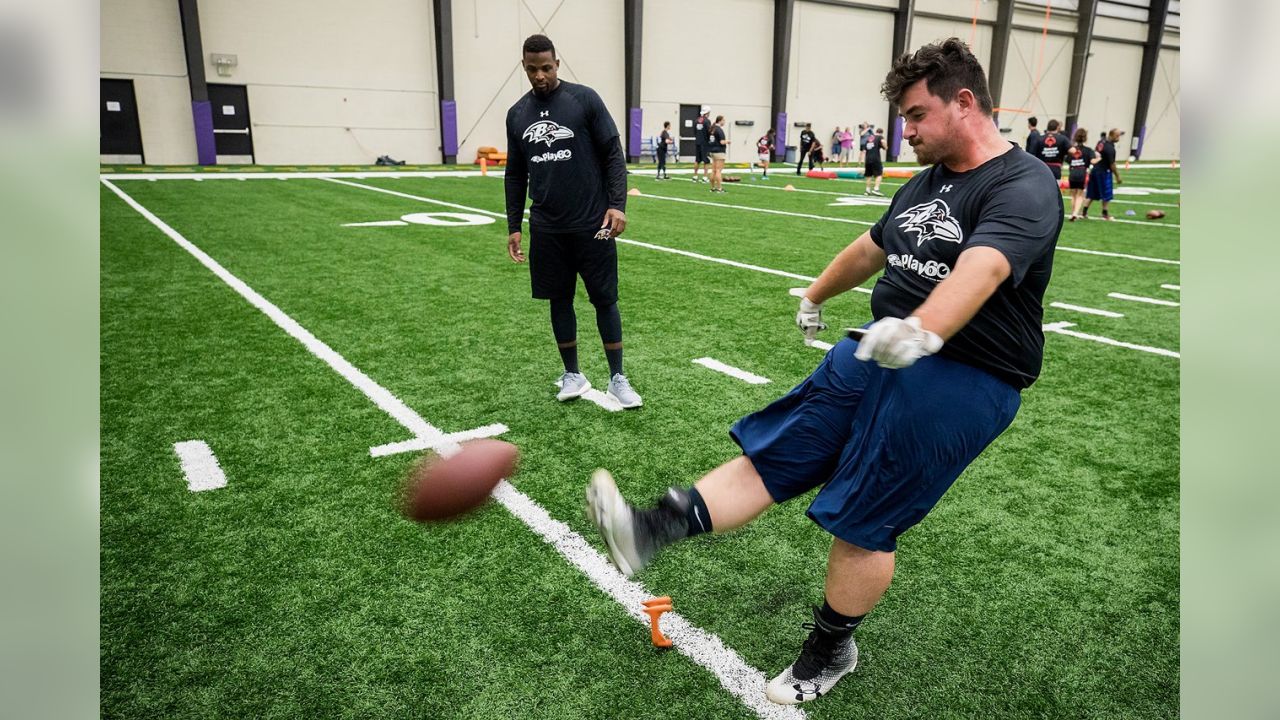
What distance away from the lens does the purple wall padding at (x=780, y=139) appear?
3169 centimetres

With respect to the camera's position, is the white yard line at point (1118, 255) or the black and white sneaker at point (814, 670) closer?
the black and white sneaker at point (814, 670)

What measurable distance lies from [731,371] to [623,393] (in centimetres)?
107

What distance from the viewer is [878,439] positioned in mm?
2197

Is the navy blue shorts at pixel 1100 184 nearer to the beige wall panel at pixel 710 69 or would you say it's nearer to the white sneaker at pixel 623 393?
the white sneaker at pixel 623 393

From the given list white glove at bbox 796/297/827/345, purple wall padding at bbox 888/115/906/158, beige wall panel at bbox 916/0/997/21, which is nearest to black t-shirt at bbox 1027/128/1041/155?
white glove at bbox 796/297/827/345

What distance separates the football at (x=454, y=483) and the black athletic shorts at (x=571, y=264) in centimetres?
176

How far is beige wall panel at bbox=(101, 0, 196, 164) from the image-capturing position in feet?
70.7

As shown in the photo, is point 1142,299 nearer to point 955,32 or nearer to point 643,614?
point 643,614

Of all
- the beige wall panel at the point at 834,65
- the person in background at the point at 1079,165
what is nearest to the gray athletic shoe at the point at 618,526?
the person in background at the point at 1079,165

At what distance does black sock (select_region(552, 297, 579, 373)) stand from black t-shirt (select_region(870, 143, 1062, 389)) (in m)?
2.80

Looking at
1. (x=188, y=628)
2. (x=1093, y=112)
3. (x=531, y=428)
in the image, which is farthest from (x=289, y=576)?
(x=1093, y=112)

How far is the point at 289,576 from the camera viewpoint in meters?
3.13

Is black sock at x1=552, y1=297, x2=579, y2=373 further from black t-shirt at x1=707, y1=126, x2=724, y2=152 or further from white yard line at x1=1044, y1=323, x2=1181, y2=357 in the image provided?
black t-shirt at x1=707, y1=126, x2=724, y2=152
